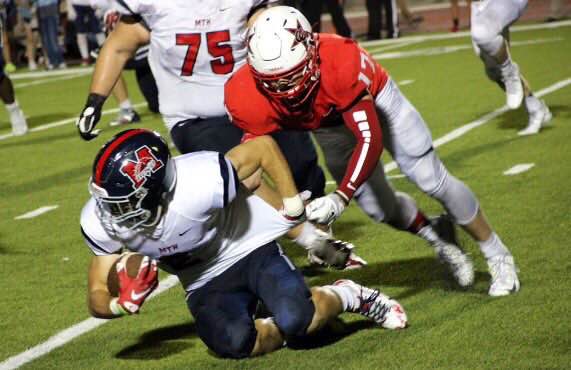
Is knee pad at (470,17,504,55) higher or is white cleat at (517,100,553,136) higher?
knee pad at (470,17,504,55)

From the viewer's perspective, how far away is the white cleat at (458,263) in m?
4.95

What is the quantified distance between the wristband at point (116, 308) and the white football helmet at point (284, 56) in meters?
1.00

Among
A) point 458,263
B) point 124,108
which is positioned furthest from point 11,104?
point 458,263

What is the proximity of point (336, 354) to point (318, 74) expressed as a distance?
1064mm

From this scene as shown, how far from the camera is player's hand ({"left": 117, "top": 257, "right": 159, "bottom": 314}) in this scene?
3.79 m

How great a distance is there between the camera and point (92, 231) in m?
4.08

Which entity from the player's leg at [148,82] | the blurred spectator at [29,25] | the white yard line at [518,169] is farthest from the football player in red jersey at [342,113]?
the blurred spectator at [29,25]

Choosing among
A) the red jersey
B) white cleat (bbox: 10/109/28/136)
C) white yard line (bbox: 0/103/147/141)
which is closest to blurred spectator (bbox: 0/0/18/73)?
white yard line (bbox: 0/103/147/141)

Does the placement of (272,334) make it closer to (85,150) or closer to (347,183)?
(347,183)


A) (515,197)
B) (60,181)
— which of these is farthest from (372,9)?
(515,197)

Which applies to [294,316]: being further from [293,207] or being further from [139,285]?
[139,285]

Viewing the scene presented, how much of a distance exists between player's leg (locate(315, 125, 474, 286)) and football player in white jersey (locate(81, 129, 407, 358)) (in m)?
A: 0.62

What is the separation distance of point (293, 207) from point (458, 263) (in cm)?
108

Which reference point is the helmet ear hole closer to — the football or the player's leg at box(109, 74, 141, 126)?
the football
